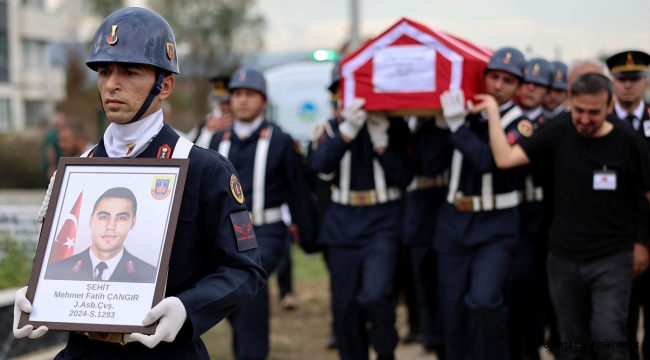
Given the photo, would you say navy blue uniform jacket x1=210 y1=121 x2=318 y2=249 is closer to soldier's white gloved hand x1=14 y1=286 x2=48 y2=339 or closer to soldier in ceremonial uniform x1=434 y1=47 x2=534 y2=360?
soldier in ceremonial uniform x1=434 y1=47 x2=534 y2=360

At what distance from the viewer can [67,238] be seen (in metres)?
2.96

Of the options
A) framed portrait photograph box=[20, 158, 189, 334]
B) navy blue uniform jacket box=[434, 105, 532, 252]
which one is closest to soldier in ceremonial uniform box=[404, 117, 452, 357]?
navy blue uniform jacket box=[434, 105, 532, 252]

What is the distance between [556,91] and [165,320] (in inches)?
262

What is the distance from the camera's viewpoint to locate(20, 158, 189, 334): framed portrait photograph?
9.20 ft

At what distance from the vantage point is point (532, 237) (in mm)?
6664

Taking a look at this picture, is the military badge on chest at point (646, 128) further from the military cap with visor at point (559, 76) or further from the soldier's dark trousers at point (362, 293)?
the soldier's dark trousers at point (362, 293)

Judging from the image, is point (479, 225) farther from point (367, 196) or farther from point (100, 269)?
point (100, 269)

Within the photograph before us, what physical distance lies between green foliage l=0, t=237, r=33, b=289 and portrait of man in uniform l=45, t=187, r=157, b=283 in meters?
5.24

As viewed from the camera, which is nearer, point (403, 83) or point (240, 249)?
point (240, 249)

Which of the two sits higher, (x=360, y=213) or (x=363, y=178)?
(x=363, y=178)

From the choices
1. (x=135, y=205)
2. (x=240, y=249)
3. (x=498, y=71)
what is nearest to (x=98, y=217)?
(x=135, y=205)

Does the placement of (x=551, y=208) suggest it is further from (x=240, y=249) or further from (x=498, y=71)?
(x=240, y=249)

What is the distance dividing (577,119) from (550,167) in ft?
1.76

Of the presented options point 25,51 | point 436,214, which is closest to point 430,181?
point 436,214
